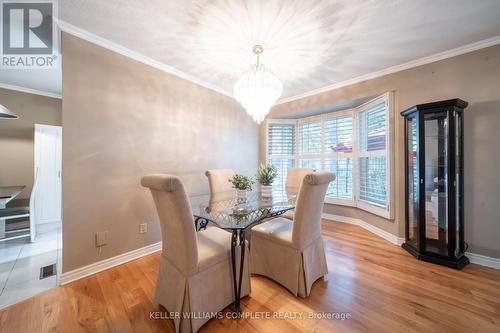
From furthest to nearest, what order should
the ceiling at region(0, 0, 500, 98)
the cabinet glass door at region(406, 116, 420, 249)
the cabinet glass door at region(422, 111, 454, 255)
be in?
1. the cabinet glass door at region(406, 116, 420, 249)
2. the cabinet glass door at region(422, 111, 454, 255)
3. the ceiling at region(0, 0, 500, 98)

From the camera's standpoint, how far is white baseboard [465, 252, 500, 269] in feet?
6.74

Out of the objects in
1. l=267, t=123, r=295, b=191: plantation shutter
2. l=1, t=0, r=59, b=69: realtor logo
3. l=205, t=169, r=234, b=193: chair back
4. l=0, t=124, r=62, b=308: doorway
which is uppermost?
l=1, t=0, r=59, b=69: realtor logo

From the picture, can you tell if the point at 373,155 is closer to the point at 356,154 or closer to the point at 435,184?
the point at 356,154

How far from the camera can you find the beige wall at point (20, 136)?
3.19 m

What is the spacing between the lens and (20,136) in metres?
3.31

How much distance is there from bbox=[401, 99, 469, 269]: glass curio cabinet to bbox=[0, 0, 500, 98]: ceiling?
28.8 inches

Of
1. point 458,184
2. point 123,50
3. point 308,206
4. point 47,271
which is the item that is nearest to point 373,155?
point 458,184

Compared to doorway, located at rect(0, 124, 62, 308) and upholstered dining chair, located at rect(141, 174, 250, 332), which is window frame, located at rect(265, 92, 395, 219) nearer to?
upholstered dining chair, located at rect(141, 174, 250, 332)

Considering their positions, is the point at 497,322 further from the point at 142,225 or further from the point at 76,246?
the point at 76,246

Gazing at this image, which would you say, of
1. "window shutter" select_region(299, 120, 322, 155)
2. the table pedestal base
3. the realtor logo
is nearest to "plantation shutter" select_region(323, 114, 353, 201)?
"window shutter" select_region(299, 120, 322, 155)

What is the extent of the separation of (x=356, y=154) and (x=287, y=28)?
8.12ft

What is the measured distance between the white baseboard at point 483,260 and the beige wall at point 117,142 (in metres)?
3.45

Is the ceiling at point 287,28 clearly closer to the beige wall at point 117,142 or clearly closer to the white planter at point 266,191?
the beige wall at point 117,142

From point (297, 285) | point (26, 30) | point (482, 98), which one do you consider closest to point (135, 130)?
point (26, 30)
